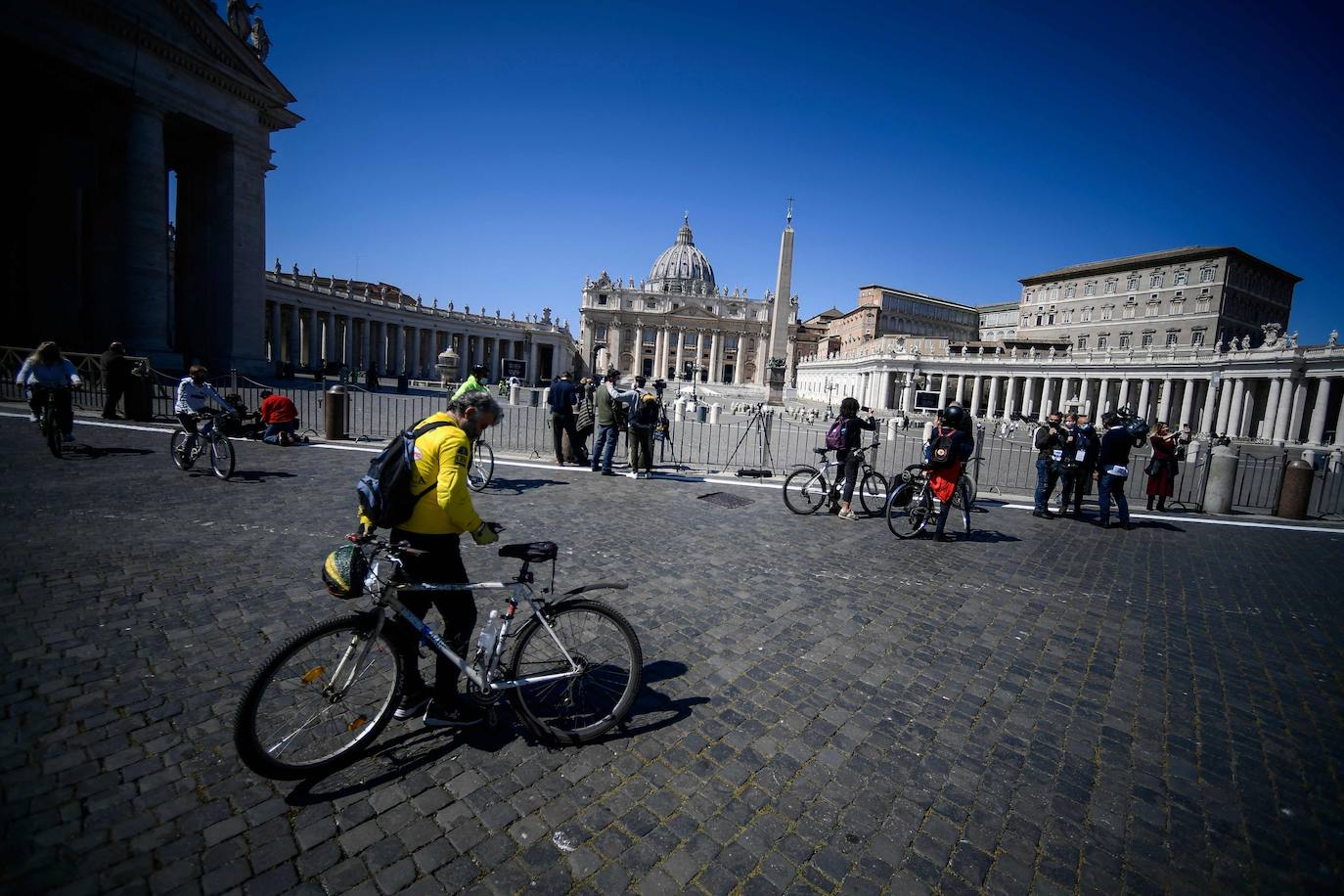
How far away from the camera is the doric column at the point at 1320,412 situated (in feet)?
108

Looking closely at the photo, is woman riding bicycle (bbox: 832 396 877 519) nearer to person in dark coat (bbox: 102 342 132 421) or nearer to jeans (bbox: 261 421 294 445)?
jeans (bbox: 261 421 294 445)

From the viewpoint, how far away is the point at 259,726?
2801 mm

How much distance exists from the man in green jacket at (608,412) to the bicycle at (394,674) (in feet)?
25.5

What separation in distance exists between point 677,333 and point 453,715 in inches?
4081

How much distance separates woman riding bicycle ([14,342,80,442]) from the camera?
8.84 metres

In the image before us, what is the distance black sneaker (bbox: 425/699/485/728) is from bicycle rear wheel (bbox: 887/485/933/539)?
6.02 metres

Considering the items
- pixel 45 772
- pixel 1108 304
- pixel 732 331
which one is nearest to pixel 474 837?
pixel 45 772

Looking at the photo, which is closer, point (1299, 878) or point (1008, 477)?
point (1299, 878)

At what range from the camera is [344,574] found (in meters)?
2.75

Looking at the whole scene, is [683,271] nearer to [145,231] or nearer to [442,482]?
[145,231]

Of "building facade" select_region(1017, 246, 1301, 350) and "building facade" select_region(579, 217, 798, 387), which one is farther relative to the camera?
"building facade" select_region(579, 217, 798, 387)

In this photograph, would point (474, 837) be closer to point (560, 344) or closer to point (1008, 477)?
point (1008, 477)

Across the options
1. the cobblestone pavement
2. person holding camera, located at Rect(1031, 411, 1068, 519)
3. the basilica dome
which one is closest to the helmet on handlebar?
the cobblestone pavement

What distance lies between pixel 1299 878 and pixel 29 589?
8006mm
